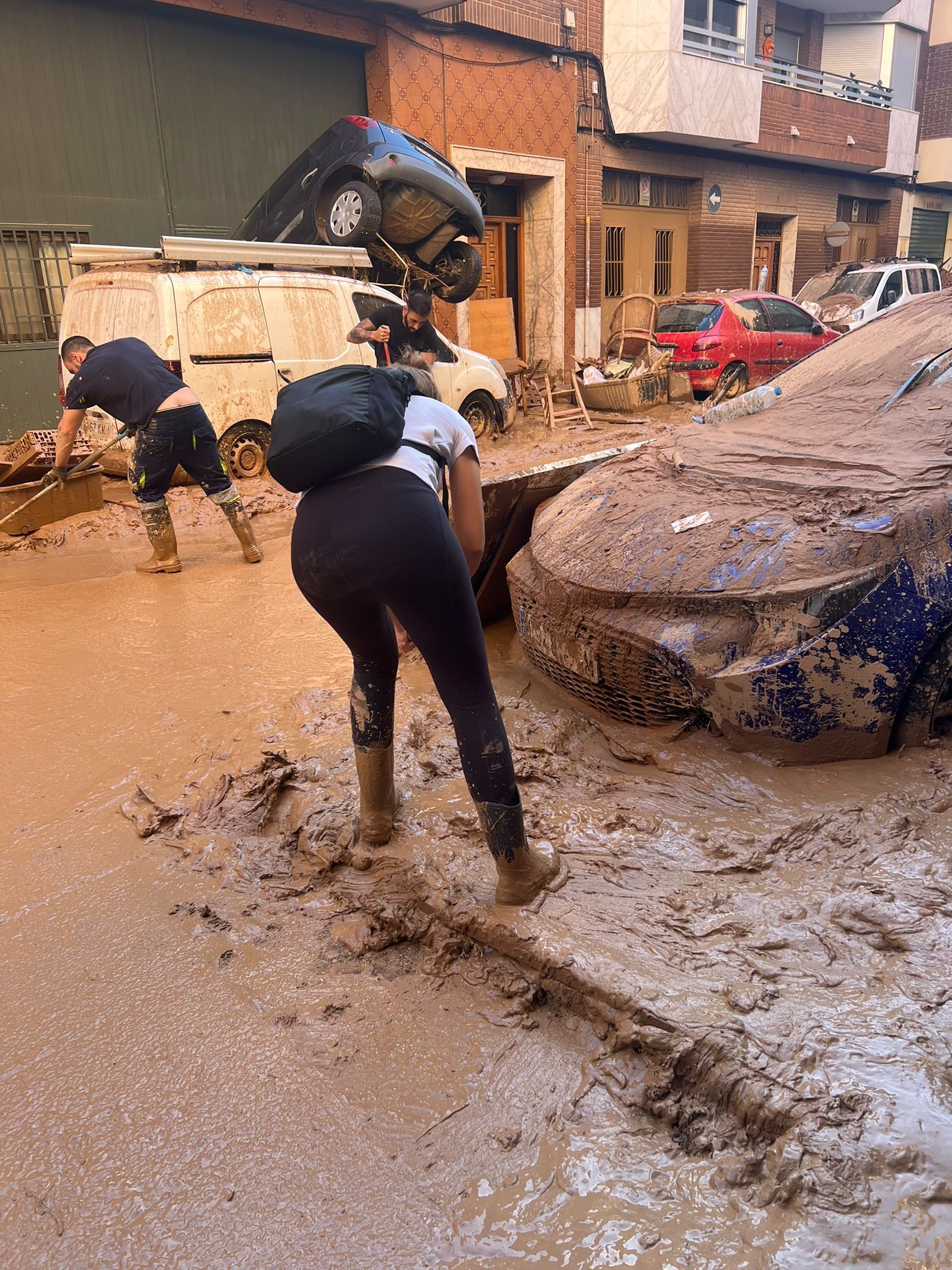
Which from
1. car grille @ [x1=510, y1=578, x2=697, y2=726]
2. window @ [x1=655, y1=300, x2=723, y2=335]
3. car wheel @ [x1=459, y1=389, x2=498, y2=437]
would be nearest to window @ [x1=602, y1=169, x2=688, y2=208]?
window @ [x1=655, y1=300, x2=723, y2=335]

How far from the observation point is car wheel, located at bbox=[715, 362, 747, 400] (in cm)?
1144

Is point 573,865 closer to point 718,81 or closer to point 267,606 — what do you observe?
point 267,606

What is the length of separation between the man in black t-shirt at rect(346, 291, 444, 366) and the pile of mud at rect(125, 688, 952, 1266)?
4.36 meters

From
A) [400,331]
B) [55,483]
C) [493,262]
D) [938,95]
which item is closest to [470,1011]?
[55,483]

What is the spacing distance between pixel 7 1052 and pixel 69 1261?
0.60m

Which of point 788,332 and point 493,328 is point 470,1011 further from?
point 493,328

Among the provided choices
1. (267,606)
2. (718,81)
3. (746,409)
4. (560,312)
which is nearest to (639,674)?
(746,409)

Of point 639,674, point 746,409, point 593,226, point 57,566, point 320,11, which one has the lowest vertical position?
point 57,566

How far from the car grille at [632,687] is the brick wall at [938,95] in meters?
27.1

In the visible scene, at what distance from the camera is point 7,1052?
205 centimetres

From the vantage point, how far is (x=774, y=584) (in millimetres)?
2729

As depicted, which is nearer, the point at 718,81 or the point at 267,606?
the point at 267,606

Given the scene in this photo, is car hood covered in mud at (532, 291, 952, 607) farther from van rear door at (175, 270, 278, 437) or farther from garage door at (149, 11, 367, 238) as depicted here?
garage door at (149, 11, 367, 238)

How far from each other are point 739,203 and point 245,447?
1507cm
